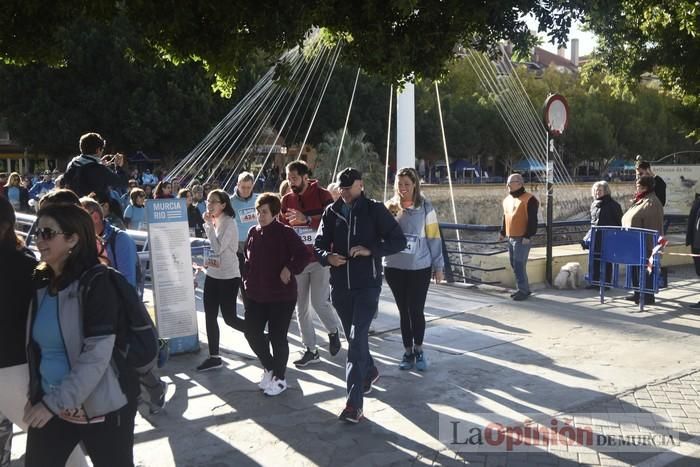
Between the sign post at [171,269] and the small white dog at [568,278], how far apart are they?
5.85 metres

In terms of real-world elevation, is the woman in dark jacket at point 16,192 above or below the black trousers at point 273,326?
above

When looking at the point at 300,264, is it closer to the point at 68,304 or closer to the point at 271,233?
the point at 271,233

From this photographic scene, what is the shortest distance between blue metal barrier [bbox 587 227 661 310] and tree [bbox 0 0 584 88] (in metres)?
4.24

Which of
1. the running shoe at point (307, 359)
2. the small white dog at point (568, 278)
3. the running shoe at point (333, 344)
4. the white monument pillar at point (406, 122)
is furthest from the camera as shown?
the white monument pillar at point (406, 122)

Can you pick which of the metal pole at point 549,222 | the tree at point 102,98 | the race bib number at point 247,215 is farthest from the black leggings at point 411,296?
the tree at point 102,98

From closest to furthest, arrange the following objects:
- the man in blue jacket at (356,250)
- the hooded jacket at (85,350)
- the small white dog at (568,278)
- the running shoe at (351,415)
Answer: the hooded jacket at (85,350) < the running shoe at (351,415) < the man in blue jacket at (356,250) < the small white dog at (568,278)

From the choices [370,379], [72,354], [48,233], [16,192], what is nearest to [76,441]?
[72,354]

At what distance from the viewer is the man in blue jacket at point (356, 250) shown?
552cm

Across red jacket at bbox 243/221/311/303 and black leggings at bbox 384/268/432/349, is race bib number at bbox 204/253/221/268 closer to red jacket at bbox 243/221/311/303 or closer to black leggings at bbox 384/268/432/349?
red jacket at bbox 243/221/311/303

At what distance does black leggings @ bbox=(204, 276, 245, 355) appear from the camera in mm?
6672

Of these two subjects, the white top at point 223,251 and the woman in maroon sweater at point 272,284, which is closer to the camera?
the woman in maroon sweater at point 272,284

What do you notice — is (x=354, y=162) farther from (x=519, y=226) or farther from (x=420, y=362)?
(x=420, y=362)

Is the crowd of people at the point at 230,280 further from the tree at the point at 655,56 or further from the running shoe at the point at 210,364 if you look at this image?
the tree at the point at 655,56

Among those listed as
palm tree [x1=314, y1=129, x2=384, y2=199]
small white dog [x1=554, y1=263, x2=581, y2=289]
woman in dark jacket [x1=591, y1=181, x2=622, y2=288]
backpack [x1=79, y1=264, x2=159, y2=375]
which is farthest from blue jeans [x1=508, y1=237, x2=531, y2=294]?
palm tree [x1=314, y1=129, x2=384, y2=199]
